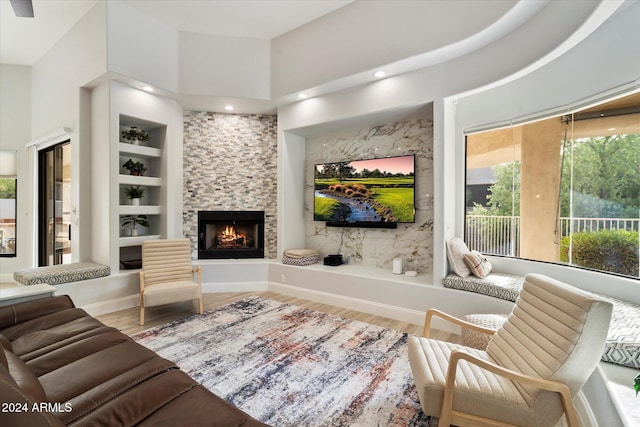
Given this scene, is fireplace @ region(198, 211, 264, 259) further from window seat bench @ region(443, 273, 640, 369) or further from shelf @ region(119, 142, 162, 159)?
window seat bench @ region(443, 273, 640, 369)

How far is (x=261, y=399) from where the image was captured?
211 cm

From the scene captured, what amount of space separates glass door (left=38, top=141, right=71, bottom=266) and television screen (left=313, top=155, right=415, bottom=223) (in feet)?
13.1

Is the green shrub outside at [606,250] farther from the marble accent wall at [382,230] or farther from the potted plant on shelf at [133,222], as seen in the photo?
the potted plant on shelf at [133,222]

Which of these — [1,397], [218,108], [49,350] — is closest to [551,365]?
[1,397]

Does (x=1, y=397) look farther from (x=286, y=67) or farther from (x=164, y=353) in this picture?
(x=286, y=67)

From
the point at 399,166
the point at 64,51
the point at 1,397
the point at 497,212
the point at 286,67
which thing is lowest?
the point at 1,397

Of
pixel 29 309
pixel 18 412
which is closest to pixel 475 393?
pixel 18 412

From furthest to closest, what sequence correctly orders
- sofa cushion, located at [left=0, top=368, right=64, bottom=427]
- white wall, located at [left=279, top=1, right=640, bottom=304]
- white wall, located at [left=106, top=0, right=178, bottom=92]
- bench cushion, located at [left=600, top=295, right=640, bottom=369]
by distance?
1. white wall, located at [left=106, top=0, right=178, bottom=92]
2. white wall, located at [left=279, top=1, right=640, bottom=304]
3. bench cushion, located at [left=600, top=295, right=640, bottom=369]
4. sofa cushion, located at [left=0, top=368, right=64, bottom=427]

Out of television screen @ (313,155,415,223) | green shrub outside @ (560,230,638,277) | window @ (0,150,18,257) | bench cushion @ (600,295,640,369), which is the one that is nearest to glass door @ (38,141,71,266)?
window @ (0,150,18,257)

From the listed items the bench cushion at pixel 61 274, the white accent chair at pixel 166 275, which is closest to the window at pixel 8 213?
the bench cushion at pixel 61 274

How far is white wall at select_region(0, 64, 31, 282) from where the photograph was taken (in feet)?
17.8

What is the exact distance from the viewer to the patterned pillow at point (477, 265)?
344 cm

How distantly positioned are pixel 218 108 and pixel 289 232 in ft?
7.51

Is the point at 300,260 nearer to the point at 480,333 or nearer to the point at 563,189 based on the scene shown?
the point at 480,333
